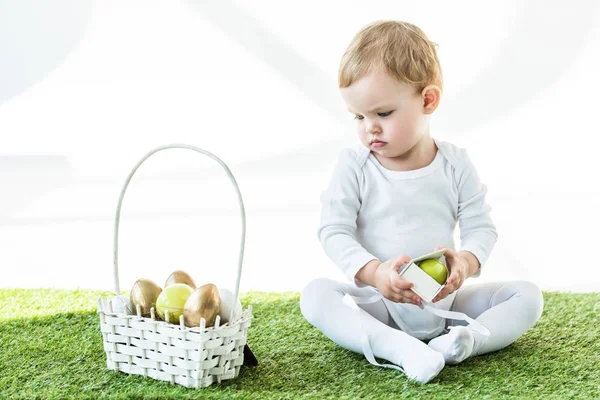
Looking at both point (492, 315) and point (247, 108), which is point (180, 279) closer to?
point (492, 315)

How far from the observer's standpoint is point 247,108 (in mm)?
4004

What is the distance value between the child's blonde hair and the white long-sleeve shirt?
205 millimetres

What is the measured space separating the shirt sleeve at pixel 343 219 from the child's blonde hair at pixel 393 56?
0.21m

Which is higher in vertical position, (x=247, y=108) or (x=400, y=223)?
(x=247, y=108)

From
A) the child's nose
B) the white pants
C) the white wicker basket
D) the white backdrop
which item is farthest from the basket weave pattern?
the white backdrop

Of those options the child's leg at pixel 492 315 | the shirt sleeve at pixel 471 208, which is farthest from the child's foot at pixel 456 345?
the shirt sleeve at pixel 471 208

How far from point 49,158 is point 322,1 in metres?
1.55

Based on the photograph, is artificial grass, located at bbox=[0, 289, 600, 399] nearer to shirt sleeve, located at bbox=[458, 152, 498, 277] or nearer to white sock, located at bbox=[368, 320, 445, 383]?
white sock, located at bbox=[368, 320, 445, 383]

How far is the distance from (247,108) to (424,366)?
2.69 m

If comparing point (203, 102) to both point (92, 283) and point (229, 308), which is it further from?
point (229, 308)

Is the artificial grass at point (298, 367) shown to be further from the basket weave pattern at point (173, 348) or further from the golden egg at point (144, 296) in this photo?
the golden egg at point (144, 296)

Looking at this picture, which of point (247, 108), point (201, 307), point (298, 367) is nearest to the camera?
point (201, 307)

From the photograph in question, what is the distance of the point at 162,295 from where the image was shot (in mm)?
1489

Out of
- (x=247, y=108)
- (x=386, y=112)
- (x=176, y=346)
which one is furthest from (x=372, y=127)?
(x=247, y=108)
